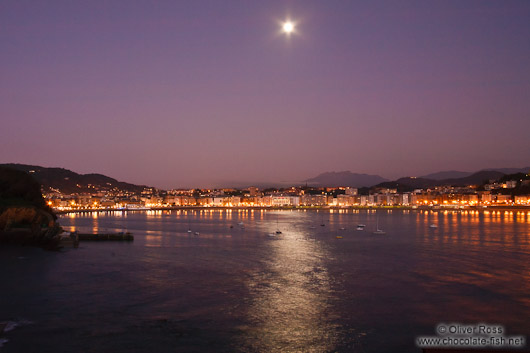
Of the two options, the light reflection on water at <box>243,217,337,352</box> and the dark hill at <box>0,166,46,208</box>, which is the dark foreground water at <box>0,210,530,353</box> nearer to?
the light reflection on water at <box>243,217,337,352</box>

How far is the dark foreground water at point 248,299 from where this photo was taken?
12.0m

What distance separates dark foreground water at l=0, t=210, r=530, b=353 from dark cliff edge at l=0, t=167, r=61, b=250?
2.63m

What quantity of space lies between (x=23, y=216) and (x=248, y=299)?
1155 inches

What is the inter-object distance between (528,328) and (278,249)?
69.3ft

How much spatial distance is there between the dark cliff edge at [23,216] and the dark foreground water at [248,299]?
8.64 feet

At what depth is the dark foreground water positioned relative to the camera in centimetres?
1201

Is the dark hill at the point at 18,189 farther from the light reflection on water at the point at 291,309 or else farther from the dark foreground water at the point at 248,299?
the light reflection on water at the point at 291,309

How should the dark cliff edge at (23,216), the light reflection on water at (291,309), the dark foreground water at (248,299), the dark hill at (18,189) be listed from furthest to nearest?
the dark hill at (18,189) → the dark cliff edge at (23,216) → the dark foreground water at (248,299) → the light reflection on water at (291,309)

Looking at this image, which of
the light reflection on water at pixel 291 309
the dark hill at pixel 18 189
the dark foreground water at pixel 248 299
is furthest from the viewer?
the dark hill at pixel 18 189

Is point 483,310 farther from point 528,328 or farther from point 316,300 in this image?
point 316,300

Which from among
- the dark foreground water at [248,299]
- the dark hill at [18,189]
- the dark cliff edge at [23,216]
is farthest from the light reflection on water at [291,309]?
the dark hill at [18,189]

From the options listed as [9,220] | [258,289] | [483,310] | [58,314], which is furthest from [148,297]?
[9,220]

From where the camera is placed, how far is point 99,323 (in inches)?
522

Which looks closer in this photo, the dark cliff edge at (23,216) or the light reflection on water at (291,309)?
the light reflection on water at (291,309)
